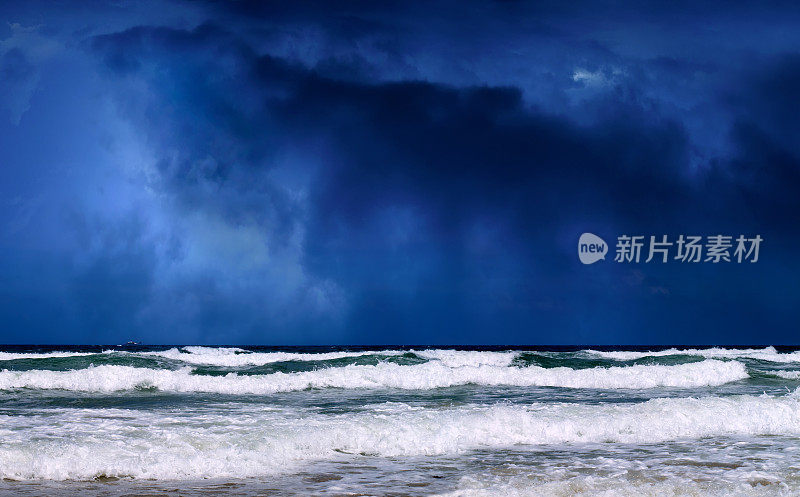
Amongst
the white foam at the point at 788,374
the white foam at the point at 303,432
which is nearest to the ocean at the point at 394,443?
the white foam at the point at 303,432

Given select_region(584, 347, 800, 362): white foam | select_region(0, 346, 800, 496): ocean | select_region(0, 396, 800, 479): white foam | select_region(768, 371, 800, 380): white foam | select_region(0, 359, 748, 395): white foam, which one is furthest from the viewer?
select_region(584, 347, 800, 362): white foam

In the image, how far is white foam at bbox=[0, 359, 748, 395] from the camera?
18094 millimetres

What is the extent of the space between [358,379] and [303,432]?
366 inches

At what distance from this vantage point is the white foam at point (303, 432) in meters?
7.98

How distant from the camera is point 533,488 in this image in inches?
275

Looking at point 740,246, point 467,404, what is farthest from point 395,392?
point 740,246

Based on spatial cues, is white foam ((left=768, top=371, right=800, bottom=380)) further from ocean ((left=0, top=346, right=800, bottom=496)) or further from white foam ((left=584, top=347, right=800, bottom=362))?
white foam ((left=584, top=347, right=800, bottom=362))

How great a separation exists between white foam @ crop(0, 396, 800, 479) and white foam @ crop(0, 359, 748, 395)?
5205 mm

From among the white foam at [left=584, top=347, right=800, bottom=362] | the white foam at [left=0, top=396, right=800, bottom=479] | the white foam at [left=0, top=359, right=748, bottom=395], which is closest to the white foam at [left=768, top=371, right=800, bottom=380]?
the white foam at [left=0, top=359, right=748, bottom=395]

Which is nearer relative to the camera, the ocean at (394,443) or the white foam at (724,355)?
the ocean at (394,443)

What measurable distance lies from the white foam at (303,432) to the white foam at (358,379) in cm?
521

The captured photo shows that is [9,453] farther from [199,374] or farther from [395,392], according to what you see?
[199,374]

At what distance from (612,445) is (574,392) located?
7173 mm

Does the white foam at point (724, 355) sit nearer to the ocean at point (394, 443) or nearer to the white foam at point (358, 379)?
the white foam at point (358, 379)
